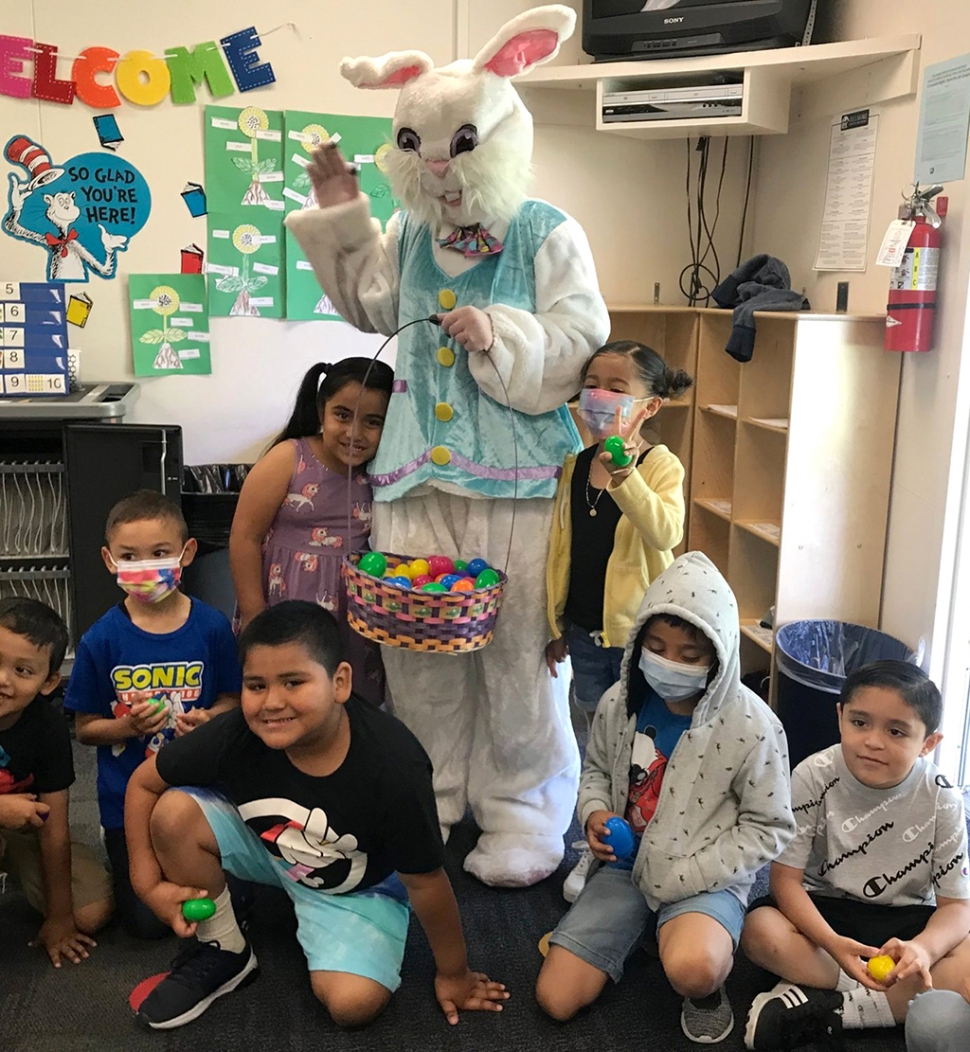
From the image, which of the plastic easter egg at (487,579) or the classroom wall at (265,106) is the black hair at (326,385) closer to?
the plastic easter egg at (487,579)

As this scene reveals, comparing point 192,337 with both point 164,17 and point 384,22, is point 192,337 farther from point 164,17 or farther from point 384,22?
point 384,22

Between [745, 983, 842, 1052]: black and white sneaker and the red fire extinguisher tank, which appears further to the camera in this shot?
the red fire extinguisher tank

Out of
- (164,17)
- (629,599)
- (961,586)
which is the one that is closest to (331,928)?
(629,599)

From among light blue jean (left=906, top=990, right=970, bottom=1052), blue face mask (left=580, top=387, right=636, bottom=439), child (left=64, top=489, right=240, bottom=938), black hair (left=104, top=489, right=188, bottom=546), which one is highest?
blue face mask (left=580, top=387, right=636, bottom=439)

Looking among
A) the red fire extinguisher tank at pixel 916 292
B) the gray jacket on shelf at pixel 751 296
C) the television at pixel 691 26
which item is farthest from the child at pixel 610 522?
the television at pixel 691 26

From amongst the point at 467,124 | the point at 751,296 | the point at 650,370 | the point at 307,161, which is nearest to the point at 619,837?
the point at 650,370

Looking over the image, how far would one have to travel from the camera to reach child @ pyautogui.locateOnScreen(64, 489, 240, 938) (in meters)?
1.88

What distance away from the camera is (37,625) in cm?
177

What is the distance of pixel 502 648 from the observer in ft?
6.71

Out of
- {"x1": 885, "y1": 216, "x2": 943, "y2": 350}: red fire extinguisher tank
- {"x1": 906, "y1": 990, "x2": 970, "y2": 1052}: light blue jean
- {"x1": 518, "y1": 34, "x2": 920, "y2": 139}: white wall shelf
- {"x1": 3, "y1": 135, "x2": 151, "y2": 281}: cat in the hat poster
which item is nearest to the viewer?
{"x1": 906, "y1": 990, "x2": 970, "y2": 1052}: light blue jean

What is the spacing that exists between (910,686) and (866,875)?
1.08 feet

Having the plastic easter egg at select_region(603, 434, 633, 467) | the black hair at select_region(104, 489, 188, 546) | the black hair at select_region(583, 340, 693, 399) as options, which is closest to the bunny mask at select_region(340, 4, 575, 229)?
the black hair at select_region(583, 340, 693, 399)

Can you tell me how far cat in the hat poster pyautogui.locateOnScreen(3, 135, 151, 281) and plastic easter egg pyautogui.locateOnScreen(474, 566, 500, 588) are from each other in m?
1.95

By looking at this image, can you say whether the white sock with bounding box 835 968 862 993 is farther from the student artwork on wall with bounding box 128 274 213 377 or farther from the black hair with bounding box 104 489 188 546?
the student artwork on wall with bounding box 128 274 213 377
